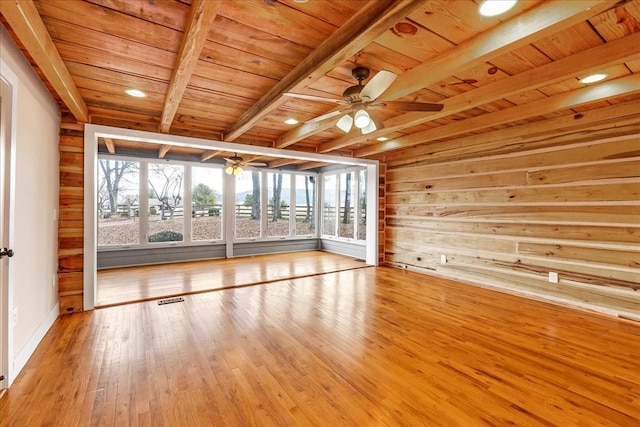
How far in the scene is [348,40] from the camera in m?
1.83

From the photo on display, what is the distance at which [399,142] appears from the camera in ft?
16.8

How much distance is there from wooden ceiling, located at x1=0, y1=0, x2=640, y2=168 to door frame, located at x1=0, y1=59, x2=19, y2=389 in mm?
304

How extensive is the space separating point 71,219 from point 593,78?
5.77 metres

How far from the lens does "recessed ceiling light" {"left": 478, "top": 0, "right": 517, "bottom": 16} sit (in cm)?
163

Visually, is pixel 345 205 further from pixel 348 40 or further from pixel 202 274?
pixel 348 40

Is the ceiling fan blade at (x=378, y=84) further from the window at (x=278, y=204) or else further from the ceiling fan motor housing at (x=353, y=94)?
the window at (x=278, y=204)

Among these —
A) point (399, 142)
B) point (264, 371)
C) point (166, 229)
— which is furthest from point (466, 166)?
point (166, 229)

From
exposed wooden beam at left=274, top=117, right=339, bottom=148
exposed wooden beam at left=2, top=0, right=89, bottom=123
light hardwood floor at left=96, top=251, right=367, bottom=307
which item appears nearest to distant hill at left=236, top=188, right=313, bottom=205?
light hardwood floor at left=96, top=251, right=367, bottom=307

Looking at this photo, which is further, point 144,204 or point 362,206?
point 362,206

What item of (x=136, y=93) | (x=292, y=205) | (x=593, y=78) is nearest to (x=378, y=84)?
(x=593, y=78)

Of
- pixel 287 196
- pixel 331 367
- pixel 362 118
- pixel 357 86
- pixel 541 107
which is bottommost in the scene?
pixel 331 367

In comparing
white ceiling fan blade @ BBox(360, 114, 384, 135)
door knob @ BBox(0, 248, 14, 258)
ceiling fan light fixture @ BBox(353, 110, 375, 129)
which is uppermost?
white ceiling fan blade @ BBox(360, 114, 384, 135)

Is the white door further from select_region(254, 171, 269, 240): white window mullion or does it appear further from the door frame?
select_region(254, 171, 269, 240): white window mullion

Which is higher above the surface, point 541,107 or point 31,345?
point 541,107
